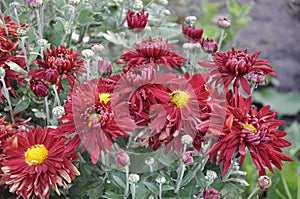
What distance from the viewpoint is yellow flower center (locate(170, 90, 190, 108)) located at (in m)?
0.83

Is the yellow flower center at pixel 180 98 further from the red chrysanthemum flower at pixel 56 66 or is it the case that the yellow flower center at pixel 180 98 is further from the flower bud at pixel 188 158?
the red chrysanthemum flower at pixel 56 66

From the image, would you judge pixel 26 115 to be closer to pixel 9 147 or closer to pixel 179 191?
pixel 9 147

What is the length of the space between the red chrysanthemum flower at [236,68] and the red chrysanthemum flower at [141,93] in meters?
0.15

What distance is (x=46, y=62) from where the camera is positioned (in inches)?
36.8

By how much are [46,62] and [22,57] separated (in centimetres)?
13

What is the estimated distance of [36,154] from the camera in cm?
87

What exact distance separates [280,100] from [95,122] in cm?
181

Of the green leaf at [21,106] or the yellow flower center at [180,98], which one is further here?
the green leaf at [21,106]

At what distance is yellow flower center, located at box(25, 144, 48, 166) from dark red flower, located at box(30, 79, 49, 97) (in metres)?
0.10

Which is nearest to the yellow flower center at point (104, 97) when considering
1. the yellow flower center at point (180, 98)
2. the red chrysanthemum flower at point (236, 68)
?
the yellow flower center at point (180, 98)

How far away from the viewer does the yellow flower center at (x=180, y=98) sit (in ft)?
2.73

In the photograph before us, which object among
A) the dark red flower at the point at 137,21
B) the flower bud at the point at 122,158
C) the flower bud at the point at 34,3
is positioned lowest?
the flower bud at the point at 122,158

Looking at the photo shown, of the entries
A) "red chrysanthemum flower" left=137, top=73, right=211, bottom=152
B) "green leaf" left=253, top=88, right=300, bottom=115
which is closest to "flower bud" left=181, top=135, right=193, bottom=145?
"red chrysanthemum flower" left=137, top=73, right=211, bottom=152

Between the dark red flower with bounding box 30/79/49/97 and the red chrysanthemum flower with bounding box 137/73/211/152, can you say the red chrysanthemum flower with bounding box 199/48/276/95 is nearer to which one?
the red chrysanthemum flower with bounding box 137/73/211/152
